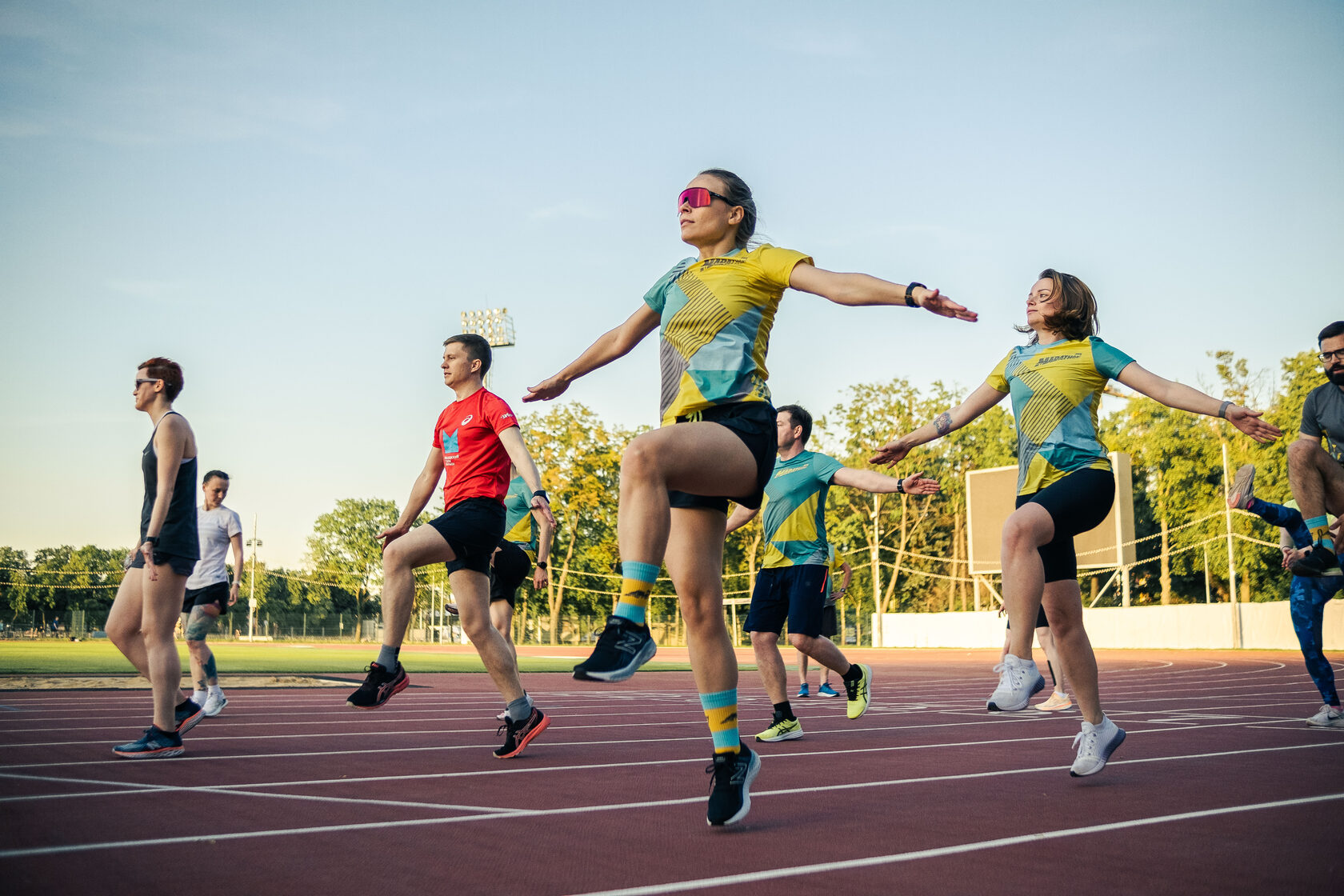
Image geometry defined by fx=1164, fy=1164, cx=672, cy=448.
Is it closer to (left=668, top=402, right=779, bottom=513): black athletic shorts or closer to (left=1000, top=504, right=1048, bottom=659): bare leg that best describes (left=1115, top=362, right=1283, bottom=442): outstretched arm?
(left=1000, top=504, right=1048, bottom=659): bare leg

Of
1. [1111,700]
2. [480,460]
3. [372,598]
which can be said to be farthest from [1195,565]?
[372,598]

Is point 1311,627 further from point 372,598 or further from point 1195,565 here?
point 372,598

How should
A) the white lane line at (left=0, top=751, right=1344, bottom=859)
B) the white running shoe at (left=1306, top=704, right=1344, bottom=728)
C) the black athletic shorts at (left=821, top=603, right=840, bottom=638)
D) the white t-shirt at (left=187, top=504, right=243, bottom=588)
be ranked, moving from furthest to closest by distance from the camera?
the white t-shirt at (left=187, top=504, right=243, bottom=588), the black athletic shorts at (left=821, top=603, right=840, bottom=638), the white running shoe at (left=1306, top=704, right=1344, bottom=728), the white lane line at (left=0, top=751, right=1344, bottom=859)

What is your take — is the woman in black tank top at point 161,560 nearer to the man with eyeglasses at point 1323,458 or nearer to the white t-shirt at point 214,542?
the white t-shirt at point 214,542

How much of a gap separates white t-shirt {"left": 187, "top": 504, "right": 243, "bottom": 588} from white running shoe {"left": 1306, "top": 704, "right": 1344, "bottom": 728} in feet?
28.2

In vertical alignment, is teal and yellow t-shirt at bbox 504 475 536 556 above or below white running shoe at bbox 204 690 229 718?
above

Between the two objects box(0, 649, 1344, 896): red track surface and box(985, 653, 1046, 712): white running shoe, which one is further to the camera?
box(985, 653, 1046, 712): white running shoe

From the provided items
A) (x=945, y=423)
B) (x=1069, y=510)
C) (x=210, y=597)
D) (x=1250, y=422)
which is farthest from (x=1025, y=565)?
(x=210, y=597)

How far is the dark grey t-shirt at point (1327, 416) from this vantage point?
7391 mm

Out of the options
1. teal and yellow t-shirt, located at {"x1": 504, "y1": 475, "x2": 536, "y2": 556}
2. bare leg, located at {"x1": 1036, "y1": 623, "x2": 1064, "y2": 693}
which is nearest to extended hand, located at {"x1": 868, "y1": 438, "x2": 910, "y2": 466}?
bare leg, located at {"x1": 1036, "y1": 623, "x2": 1064, "y2": 693}

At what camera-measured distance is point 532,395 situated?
4.75 meters

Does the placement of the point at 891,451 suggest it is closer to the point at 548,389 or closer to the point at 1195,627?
the point at 548,389

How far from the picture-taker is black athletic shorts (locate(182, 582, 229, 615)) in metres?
10.1

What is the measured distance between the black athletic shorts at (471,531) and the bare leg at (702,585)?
2450mm
